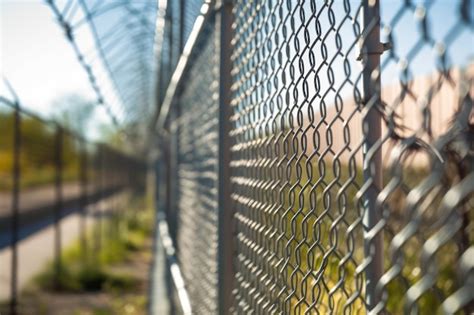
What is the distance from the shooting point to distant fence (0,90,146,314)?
623 centimetres

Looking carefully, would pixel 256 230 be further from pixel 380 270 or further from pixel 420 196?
pixel 420 196

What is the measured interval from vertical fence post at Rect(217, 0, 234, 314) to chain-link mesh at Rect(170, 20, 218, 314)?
129 mm

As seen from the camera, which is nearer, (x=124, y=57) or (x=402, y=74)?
(x=402, y=74)

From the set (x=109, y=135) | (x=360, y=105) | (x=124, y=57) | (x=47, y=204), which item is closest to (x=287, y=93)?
(x=360, y=105)

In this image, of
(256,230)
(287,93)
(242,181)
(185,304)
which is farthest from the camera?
(185,304)

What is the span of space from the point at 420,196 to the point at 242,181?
1521mm

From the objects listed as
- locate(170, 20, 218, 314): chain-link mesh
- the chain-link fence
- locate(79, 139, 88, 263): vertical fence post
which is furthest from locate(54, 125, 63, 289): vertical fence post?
the chain-link fence

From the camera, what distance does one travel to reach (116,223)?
17234 mm

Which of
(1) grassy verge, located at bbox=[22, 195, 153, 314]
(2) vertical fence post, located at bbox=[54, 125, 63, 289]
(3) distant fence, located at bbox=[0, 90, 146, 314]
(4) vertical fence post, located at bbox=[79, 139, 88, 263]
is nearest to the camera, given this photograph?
(3) distant fence, located at bbox=[0, 90, 146, 314]

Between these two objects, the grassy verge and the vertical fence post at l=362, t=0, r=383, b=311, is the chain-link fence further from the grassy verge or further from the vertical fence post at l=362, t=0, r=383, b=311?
the grassy verge

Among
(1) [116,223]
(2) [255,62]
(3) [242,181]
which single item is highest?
(2) [255,62]

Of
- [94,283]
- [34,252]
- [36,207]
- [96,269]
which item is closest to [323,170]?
[94,283]

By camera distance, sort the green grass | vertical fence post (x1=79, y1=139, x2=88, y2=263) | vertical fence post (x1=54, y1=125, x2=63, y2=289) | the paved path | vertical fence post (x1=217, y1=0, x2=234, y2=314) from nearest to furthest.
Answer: vertical fence post (x1=217, y1=0, x2=234, y2=314) → vertical fence post (x1=54, y1=125, x2=63, y2=289) → the green grass → the paved path → vertical fence post (x1=79, y1=139, x2=88, y2=263)

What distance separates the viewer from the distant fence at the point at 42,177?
6234 millimetres
